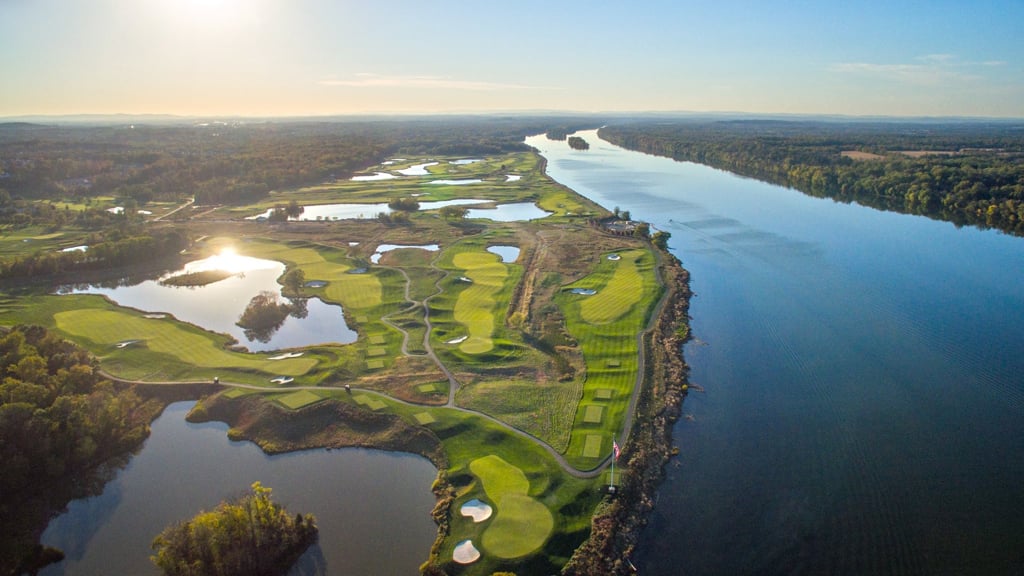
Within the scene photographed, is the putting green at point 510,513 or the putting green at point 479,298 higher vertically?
the putting green at point 479,298

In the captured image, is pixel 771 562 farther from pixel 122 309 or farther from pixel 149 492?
pixel 122 309

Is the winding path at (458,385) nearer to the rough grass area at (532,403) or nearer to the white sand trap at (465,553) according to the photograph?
the rough grass area at (532,403)

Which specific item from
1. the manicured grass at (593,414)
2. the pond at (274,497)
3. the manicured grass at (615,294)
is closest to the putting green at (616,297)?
the manicured grass at (615,294)

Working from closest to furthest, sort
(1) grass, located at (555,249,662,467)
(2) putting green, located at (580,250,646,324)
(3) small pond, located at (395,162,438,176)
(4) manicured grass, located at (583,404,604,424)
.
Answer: (1) grass, located at (555,249,662,467), (4) manicured grass, located at (583,404,604,424), (2) putting green, located at (580,250,646,324), (3) small pond, located at (395,162,438,176)

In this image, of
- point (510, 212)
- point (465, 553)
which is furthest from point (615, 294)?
point (510, 212)

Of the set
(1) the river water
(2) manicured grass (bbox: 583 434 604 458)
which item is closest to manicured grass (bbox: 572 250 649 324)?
(1) the river water

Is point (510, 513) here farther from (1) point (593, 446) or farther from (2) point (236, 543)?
(2) point (236, 543)

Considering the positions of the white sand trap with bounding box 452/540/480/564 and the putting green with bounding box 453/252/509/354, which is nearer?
the white sand trap with bounding box 452/540/480/564

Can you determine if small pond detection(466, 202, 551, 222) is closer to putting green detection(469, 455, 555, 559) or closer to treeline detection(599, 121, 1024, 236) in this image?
treeline detection(599, 121, 1024, 236)
